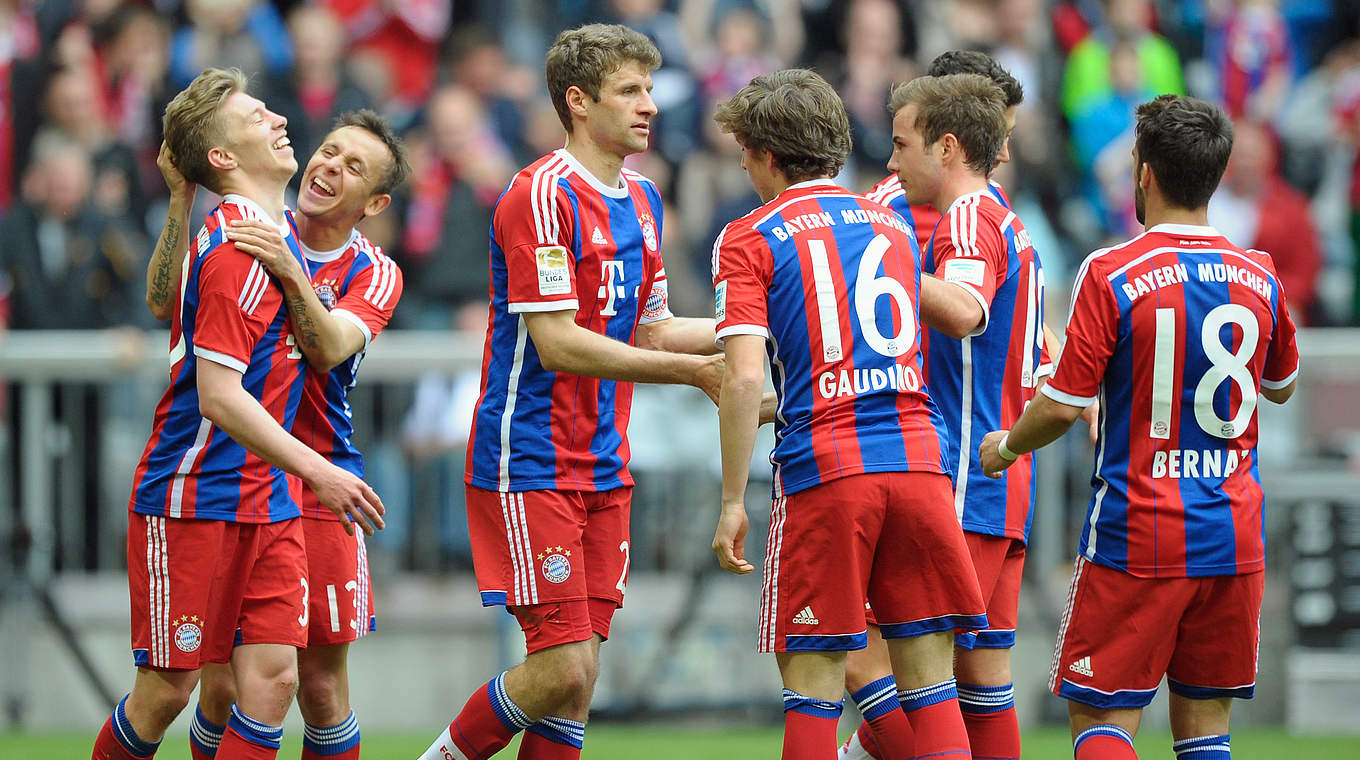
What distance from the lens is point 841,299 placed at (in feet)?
15.1

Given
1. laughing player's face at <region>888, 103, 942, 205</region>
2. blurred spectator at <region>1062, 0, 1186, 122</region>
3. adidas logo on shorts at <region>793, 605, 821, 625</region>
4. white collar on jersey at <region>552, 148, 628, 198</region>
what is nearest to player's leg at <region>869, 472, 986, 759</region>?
adidas logo on shorts at <region>793, 605, 821, 625</region>

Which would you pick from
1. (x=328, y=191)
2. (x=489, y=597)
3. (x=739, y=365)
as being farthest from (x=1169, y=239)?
(x=328, y=191)

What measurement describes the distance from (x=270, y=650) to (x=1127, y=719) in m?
2.52

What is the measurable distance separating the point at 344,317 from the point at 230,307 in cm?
50

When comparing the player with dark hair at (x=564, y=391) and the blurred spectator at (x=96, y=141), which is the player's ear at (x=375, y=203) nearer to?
the player with dark hair at (x=564, y=391)

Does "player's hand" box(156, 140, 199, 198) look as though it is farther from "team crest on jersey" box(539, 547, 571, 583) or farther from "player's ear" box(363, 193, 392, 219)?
"team crest on jersey" box(539, 547, 571, 583)

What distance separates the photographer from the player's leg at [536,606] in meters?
4.97

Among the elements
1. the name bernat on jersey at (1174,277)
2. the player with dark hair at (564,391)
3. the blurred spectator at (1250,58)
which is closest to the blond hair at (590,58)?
the player with dark hair at (564,391)

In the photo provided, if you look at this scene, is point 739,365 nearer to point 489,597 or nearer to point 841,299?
point 841,299

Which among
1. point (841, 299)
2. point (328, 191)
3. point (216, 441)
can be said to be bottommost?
point (216, 441)

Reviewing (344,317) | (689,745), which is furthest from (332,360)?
(689,745)

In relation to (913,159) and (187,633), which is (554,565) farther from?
(913,159)

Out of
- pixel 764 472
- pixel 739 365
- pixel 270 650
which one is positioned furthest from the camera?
pixel 764 472

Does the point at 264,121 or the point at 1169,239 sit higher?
the point at 264,121
